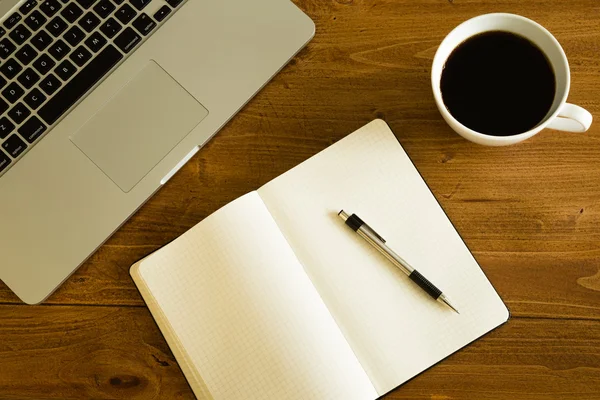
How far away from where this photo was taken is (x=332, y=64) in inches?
27.2

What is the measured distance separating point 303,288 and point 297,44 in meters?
0.25

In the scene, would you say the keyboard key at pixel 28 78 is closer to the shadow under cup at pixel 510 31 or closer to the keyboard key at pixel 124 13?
the keyboard key at pixel 124 13

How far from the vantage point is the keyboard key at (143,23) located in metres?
0.66

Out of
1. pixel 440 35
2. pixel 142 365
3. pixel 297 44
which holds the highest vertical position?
pixel 440 35

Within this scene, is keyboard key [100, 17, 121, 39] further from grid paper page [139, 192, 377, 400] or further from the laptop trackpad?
grid paper page [139, 192, 377, 400]

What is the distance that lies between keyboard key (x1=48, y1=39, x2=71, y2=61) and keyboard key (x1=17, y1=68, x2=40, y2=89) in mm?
27

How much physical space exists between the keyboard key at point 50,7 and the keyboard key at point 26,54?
39 millimetres

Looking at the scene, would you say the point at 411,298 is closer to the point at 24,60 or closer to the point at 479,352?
the point at 479,352

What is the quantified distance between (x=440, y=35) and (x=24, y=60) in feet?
1.41

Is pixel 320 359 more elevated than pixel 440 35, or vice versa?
pixel 440 35

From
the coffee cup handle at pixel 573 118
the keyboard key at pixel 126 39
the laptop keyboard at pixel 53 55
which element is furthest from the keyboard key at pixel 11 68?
the coffee cup handle at pixel 573 118

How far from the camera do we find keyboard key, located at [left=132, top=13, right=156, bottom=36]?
0.66 metres

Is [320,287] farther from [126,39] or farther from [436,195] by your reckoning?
[126,39]

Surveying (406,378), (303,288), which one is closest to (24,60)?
(303,288)
